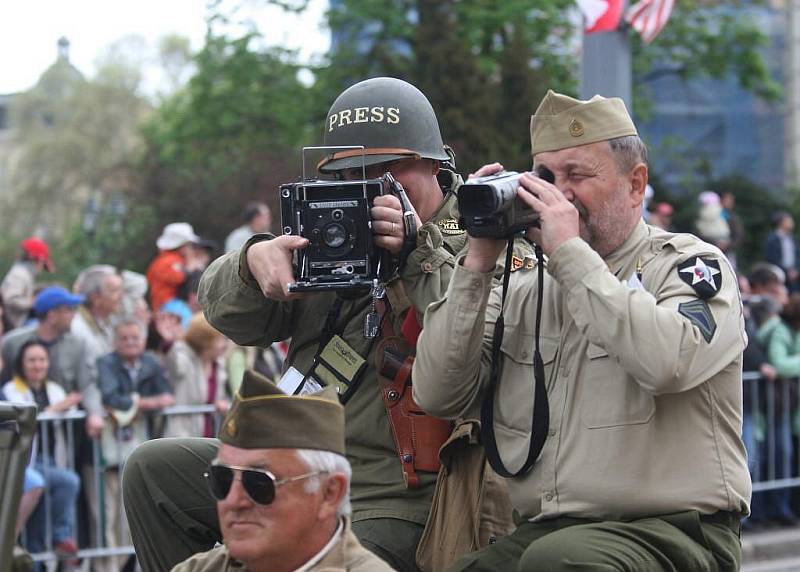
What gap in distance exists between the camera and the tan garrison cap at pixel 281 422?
3447 mm

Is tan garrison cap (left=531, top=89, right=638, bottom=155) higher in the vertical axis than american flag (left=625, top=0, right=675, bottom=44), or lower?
lower

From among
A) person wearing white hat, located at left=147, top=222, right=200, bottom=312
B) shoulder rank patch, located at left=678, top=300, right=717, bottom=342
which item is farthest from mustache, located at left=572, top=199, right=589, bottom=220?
person wearing white hat, located at left=147, top=222, right=200, bottom=312

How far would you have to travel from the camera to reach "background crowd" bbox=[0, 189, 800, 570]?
29.5 ft

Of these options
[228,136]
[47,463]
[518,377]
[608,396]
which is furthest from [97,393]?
[228,136]

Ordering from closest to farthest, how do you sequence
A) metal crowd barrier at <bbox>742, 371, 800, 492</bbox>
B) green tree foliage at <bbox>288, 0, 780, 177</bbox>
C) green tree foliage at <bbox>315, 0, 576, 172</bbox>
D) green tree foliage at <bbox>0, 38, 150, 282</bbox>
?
1. metal crowd barrier at <bbox>742, 371, 800, 492</bbox>
2. green tree foliage at <bbox>315, 0, 576, 172</bbox>
3. green tree foliage at <bbox>288, 0, 780, 177</bbox>
4. green tree foliage at <bbox>0, 38, 150, 282</bbox>

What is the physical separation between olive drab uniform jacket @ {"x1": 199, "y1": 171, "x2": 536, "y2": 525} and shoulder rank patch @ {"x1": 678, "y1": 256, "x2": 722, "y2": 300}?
2.60ft

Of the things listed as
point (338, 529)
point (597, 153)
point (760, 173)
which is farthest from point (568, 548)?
point (760, 173)

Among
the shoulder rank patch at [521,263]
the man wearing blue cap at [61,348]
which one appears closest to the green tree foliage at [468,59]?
the man wearing blue cap at [61,348]

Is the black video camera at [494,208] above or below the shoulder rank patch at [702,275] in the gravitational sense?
above

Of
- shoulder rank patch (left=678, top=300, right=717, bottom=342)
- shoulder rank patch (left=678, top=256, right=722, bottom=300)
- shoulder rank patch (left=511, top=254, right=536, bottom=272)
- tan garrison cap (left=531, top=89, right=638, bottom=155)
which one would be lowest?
shoulder rank patch (left=678, top=300, right=717, bottom=342)

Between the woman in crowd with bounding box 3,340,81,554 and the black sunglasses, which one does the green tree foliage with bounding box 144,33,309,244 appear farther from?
the black sunglasses

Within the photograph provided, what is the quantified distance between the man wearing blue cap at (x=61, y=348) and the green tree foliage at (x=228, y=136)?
45.7ft

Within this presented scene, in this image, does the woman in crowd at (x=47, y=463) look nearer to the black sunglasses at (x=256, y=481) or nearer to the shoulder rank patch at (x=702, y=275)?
the black sunglasses at (x=256, y=481)

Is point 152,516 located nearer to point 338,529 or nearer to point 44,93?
point 338,529
